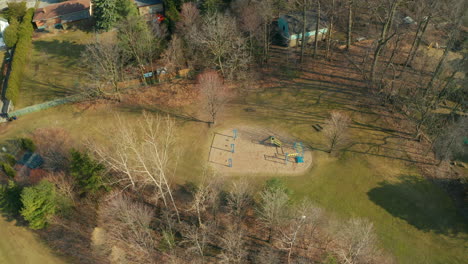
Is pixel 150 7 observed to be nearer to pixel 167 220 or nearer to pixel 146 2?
pixel 146 2

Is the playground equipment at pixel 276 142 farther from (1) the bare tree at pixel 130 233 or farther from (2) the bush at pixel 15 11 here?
(2) the bush at pixel 15 11

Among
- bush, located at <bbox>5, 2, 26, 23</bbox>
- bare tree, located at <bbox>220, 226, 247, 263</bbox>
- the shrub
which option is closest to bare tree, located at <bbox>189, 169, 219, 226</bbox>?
bare tree, located at <bbox>220, 226, 247, 263</bbox>

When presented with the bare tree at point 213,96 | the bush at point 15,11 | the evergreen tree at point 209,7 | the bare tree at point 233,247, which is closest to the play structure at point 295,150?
the bare tree at point 213,96

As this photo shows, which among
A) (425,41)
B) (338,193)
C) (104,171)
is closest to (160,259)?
(104,171)

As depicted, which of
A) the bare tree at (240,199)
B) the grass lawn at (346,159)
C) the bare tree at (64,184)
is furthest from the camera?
the bare tree at (64,184)

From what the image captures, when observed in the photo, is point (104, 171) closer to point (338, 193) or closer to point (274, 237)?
point (274, 237)

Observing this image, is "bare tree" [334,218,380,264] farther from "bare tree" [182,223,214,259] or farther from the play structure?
"bare tree" [182,223,214,259]

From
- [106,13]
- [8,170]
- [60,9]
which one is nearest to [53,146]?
[8,170]
